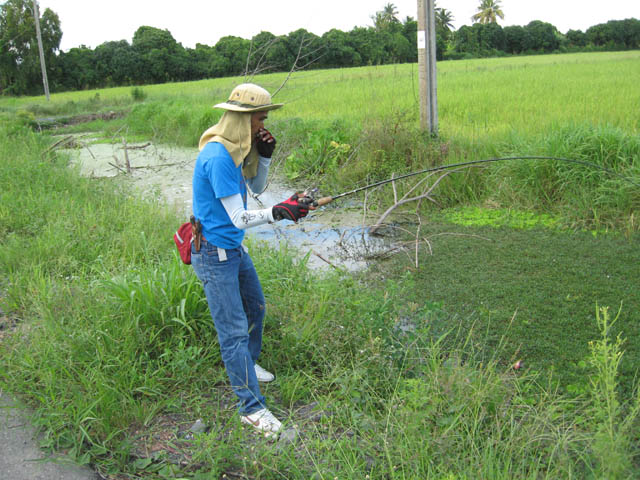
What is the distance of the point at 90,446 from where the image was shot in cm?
275

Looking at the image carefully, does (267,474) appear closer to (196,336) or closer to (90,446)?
(90,446)

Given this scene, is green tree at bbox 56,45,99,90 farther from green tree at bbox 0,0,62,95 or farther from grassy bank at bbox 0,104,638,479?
grassy bank at bbox 0,104,638,479

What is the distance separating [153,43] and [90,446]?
39.0 metres

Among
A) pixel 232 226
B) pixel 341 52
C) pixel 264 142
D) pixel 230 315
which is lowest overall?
pixel 230 315

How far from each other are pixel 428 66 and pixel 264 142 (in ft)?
16.5

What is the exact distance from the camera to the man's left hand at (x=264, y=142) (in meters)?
2.89

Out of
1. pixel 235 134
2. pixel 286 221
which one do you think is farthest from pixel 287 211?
pixel 286 221

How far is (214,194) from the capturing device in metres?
2.64

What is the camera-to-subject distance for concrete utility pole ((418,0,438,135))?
7191 millimetres

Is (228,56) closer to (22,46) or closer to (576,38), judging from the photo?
(22,46)

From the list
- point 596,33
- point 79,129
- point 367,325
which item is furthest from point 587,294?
point 596,33

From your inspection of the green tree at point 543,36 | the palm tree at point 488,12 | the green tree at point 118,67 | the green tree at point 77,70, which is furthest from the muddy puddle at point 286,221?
the palm tree at point 488,12

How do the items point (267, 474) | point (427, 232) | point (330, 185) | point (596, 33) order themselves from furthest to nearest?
point (596, 33)
point (330, 185)
point (427, 232)
point (267, 474)

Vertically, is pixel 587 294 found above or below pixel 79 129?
below
